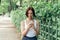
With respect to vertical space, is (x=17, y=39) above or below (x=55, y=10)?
below

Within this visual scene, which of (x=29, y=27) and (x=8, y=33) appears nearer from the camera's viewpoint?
(x=29, y=27)

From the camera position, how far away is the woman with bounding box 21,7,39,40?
6035mm

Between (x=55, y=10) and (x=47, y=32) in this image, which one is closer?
(x=55, y=10)

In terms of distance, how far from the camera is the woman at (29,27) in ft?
19.8

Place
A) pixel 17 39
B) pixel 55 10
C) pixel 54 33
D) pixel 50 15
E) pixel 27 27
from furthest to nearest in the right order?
pixel 17 39 → pixel 50 15 → pixel 54 33 → pixel 55 10 → pixel 27 27

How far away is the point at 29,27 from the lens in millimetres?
6047

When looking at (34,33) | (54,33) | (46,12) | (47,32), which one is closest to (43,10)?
(46,12)

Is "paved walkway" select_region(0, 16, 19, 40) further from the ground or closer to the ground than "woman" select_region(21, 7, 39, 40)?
closer to the ground

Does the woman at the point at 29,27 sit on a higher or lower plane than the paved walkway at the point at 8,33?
higher

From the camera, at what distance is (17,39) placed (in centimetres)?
1680

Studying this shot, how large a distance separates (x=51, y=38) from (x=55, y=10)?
1.14 meters

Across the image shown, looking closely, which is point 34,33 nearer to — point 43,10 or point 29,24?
point 29,24

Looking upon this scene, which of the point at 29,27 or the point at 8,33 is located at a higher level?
the point at 29,27

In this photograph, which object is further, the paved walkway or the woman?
the paved walkway
